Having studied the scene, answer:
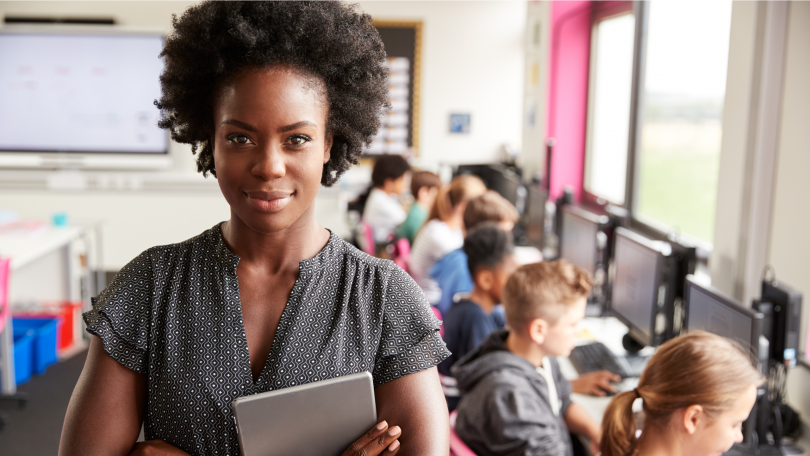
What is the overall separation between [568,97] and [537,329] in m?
3.86

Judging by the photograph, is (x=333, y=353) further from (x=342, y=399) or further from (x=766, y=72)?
(x=766, y=72)

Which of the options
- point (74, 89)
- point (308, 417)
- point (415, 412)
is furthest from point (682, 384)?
point (74, 89)

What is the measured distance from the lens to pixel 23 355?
3793 mm

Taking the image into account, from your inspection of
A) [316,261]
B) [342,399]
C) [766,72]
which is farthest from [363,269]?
[766,72]

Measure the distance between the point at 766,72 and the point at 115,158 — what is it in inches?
205

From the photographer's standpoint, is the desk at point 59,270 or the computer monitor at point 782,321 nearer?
the computer monitor at point 782,321

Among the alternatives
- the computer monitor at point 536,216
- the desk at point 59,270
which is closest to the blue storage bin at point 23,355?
the desk at point 59,270

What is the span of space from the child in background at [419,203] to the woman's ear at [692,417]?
306cm

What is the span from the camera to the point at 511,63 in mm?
6824

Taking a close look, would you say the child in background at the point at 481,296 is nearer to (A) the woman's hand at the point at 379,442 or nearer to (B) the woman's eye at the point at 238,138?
(A) the woman's hand at the point at 379,442

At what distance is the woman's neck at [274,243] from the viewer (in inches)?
36.4

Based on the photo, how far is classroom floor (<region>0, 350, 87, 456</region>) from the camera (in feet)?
10.0

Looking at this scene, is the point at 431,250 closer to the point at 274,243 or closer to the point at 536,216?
the point at 536,216

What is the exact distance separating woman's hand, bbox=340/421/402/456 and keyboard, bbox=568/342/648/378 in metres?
1.69
